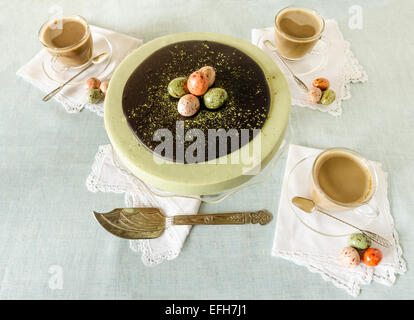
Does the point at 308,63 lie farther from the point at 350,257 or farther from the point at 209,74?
the point at 350,257

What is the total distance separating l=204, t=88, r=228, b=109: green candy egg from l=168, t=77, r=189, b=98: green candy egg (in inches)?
2.1

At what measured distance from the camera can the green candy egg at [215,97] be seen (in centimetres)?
63

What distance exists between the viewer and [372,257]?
583mm

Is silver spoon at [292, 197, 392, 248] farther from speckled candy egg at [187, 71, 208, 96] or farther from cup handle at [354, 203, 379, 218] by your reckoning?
speckled candy egg at [187, 71, 208, 96]

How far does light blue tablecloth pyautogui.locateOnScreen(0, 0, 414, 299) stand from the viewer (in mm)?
608

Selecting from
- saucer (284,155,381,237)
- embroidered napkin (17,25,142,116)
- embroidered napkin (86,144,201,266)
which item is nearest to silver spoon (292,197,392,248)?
saucer (284,155,381,237)

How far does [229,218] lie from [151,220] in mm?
183

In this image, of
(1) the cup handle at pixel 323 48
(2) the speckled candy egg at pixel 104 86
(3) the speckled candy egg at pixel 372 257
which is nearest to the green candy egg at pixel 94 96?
(2) the speckled candy egg at pixel 104 86

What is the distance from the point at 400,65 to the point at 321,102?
1.07 ft

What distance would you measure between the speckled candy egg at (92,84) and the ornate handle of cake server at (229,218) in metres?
0.46

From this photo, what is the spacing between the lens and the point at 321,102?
805 mm

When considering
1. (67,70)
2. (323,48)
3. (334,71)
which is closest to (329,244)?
(334,71)
